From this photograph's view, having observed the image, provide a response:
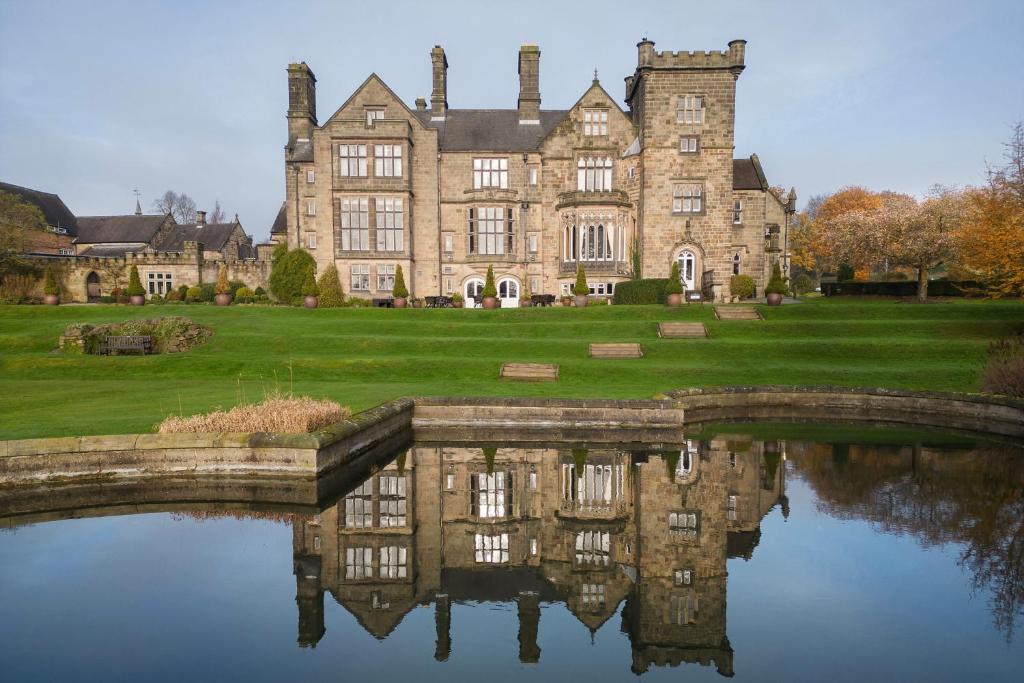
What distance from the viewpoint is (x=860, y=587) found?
7.33 metres

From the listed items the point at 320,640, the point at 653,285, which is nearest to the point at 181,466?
the point at 320,640

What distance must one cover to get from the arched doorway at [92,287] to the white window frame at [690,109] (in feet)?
157

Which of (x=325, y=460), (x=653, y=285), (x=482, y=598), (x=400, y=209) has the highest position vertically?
(x=400, y=209)

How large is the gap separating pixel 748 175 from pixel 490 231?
19905 mm

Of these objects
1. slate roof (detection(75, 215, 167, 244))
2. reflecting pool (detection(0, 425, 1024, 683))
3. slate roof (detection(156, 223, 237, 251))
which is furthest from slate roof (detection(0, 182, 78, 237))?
reflecting pool (detection(0, 425, 1024, 683))

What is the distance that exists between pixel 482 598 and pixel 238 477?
609 cm

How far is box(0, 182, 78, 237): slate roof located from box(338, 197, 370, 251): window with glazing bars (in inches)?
1588

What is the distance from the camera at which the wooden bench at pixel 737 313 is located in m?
29.7

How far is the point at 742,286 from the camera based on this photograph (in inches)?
1441

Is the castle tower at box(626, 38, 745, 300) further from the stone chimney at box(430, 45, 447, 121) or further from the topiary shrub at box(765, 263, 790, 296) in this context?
the stone chimney at box(430, 45, 447, 121)

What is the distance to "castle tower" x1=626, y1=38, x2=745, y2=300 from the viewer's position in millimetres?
35719

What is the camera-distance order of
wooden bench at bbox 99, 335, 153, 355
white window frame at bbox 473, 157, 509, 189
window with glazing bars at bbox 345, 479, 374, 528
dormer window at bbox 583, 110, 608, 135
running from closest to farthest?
window with glazing bars at bbox 345, 479, 374, 528, wooden bench at bbox 99, 335, 153, 355, dormer window at bbox 583, 110, 608, 135, white window frame at bbox 473, 157, 509, 189

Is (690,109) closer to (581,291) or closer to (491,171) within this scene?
(491,171)

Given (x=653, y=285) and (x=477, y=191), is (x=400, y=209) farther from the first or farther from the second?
(x=653, y=285)
